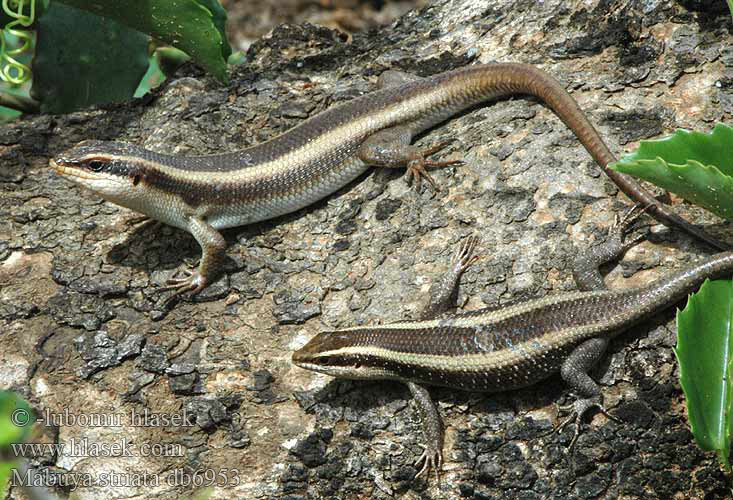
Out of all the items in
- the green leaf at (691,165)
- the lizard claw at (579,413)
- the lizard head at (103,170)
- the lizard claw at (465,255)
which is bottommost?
the lizard claw at (579,413)

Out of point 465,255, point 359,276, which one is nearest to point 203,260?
point 359,276

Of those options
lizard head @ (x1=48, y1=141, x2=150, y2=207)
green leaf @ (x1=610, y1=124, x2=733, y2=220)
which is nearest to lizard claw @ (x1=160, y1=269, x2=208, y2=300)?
lizard head @ (x1=48, y1=141, x2=150, y2=207)

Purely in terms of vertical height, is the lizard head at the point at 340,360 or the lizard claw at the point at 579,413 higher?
the lizard head at the point at 340,360

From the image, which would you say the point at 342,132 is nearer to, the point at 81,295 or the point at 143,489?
the point at 81,295

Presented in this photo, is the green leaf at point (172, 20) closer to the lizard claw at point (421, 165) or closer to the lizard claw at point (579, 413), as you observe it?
the lizard claw at point (421, 165)

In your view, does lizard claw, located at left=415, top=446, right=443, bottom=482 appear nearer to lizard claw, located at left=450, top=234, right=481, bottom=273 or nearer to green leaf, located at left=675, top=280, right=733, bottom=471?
lizard claw, located at left=450, top=234, right=481, bottom=273

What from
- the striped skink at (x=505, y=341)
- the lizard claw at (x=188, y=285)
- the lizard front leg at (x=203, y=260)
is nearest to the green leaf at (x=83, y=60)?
the lizard front leg at (x=203, y=260)

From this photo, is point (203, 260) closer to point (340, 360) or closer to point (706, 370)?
point (340, 360)
